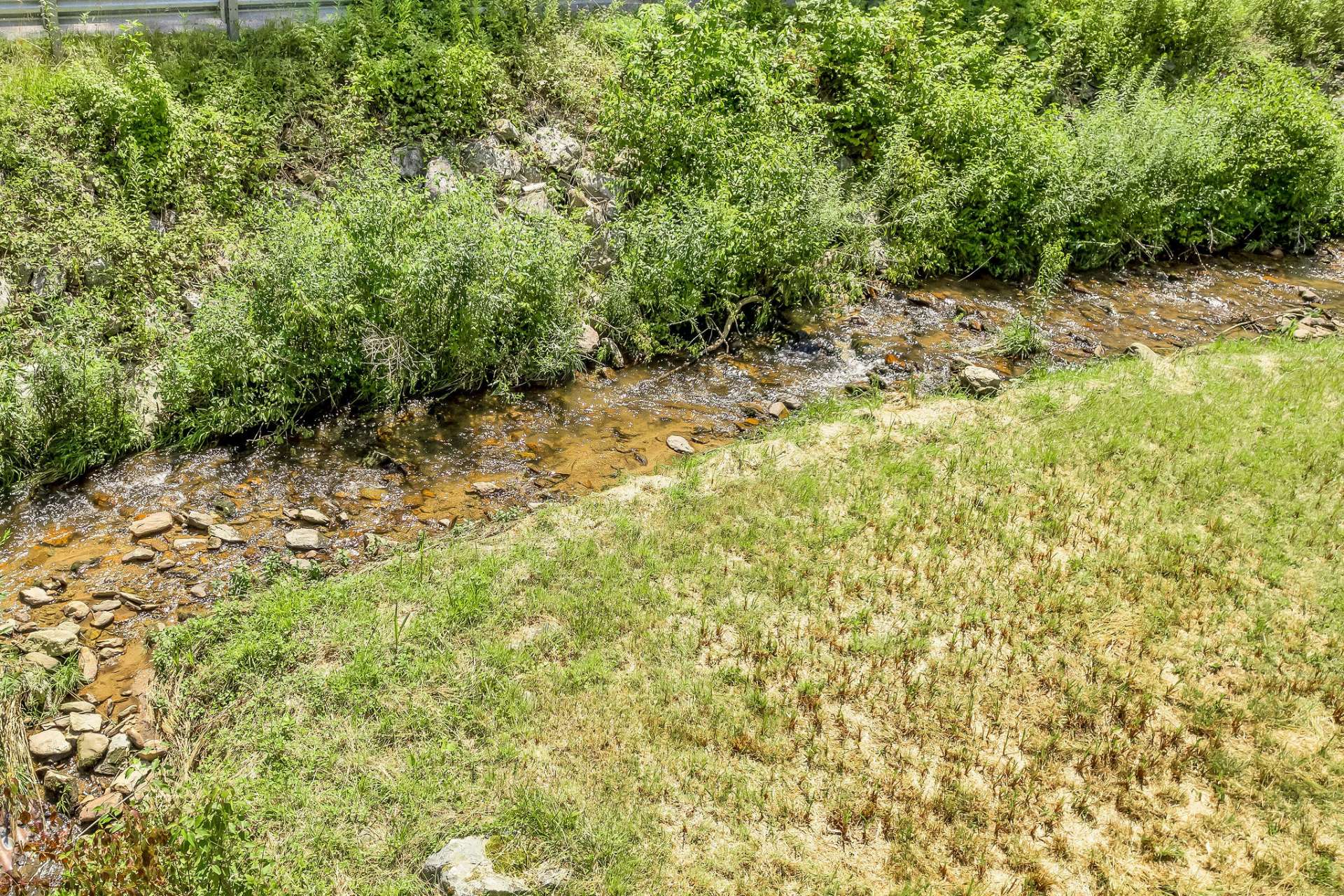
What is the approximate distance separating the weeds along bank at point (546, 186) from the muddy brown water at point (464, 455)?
374 mm

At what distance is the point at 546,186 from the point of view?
34.1 feet

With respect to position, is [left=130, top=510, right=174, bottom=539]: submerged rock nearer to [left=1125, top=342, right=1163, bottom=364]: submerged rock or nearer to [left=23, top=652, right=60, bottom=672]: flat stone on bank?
[left=23, top=652, right=60, bottom=672]: flat stone on bank

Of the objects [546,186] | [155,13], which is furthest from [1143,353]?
[155,13]

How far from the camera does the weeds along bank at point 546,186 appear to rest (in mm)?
7730

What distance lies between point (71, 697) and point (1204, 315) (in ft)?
43.7

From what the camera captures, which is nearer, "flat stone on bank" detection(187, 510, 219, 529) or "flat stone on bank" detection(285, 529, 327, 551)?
"flat stone on bank" detection(285, 529, 327, 551)

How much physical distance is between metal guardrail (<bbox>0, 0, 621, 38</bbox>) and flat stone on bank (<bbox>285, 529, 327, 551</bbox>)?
293 inches

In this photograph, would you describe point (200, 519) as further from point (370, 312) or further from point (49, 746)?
point (370, 312)

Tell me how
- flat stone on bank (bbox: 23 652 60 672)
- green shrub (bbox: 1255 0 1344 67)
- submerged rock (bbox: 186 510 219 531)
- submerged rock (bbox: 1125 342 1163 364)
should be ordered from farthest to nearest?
1. green shrub (bbox: 1255 0 1344 67)
2. submerged rock (bbox: 1125 342 1163 364)
3. submerged rock (bbox: 186 510 219 531)
4. flat stone on bank (bbox: 23 652 60 672)

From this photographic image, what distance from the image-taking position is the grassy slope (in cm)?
430

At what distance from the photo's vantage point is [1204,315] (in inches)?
460

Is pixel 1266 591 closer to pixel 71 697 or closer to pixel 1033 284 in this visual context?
pixel 1033 284

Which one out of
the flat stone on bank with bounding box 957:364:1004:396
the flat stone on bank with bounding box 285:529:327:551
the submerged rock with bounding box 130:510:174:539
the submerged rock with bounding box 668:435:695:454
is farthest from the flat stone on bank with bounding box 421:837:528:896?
the flat stone on bank with bounding box 957:364:1004:396

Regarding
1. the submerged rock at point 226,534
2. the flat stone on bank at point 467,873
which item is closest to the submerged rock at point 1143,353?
the flat stone on bank at point 467,873
